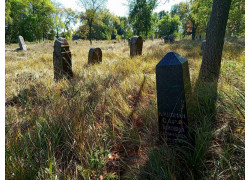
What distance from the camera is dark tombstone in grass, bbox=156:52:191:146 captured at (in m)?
1.94

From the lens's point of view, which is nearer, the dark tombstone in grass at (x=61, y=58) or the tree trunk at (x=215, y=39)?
the tree trunk at (x=215, y=39)

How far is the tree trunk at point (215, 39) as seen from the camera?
3.69 m

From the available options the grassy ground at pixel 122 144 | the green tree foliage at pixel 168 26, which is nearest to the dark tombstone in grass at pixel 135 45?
the grassy ground at pixel 122 144

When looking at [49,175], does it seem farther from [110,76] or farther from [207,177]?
[110,76]

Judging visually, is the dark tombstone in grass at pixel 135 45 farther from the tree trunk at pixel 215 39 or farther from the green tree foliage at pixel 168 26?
the green tree foliage at pixel 168 26

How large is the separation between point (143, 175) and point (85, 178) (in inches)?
25.5

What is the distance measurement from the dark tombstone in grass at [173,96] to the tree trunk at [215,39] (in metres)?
2.06

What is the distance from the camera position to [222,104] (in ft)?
7.75

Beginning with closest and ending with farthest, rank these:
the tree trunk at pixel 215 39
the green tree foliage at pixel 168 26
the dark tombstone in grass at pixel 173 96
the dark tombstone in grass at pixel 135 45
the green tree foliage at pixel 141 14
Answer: the dark tombstone in grass at pixel 173 96
the tree trunk at pixel 215 39
the dark tombstone in grass at pixel 135 45
the green tree foliage at pixel 141 14
the green tree foliage at pixel 168 26

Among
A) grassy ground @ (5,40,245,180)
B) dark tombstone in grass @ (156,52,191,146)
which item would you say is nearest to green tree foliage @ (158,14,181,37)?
grassy ground @ (5,40,245,180)

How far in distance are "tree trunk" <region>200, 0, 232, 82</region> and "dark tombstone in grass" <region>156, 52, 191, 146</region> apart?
2060mm

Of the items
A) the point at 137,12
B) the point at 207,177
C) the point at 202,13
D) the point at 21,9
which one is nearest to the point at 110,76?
the point at 207,177

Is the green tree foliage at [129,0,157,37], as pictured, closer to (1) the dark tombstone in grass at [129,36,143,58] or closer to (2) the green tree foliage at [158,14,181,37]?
(1) the dark tombstone in grass at [129,36,143,58]

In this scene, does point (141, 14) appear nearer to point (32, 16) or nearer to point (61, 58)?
point (61, 58)
